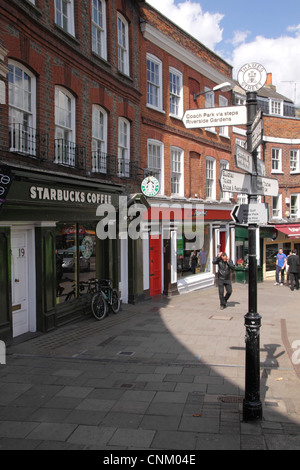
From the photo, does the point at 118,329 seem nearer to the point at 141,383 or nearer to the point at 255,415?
the point at 141,383

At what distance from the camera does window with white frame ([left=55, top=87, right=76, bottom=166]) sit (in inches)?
408

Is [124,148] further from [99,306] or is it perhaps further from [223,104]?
[223,104]

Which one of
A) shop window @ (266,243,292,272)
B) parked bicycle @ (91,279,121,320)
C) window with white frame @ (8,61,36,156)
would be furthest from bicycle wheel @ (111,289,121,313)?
shop window @ (266,243,292,272)

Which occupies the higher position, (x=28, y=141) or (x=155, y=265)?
(x=28, y=141)

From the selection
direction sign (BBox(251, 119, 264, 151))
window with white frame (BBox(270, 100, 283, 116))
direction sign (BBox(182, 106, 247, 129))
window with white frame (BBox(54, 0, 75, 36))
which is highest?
window with white frame (BBox(270, 100, 283, 116))

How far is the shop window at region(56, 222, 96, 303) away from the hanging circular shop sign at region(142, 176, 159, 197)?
2617 millimetres

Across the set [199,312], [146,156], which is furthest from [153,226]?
[199,312]

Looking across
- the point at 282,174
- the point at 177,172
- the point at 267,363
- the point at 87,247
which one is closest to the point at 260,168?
the point at 267,363

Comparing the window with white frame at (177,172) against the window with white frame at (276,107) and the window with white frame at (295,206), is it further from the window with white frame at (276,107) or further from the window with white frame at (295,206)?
the window with white frame at (276,107)

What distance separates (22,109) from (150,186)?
567 centimetres

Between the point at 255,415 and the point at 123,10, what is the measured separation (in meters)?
12.7

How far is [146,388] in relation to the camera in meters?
6.33

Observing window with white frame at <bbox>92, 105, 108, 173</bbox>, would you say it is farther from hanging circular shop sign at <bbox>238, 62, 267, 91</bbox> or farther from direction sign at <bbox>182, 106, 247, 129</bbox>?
hanging circular shop sign at <bbox>238, 62, 267, 91</bbox>

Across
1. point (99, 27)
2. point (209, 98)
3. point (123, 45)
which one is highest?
point (209, 98)
